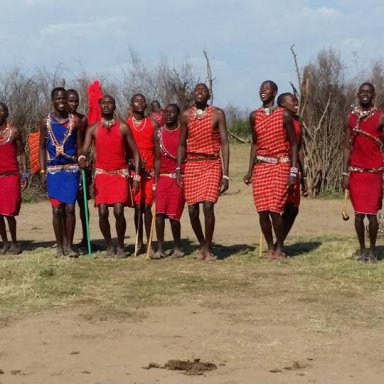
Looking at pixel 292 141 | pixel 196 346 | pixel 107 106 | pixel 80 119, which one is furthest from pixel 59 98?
pixel 196 346

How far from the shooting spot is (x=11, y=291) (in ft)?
23.4

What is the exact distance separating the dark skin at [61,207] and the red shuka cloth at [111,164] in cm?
30

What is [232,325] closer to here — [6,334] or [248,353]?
[248,353]

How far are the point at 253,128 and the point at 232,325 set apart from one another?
3.16m

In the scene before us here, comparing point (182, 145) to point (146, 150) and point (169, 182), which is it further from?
point (146, 150)

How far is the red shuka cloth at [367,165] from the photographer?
827 centimetres

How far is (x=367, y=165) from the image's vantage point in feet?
27.3

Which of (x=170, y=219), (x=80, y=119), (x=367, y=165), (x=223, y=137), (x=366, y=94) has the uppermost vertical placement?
(x=366, y=94)

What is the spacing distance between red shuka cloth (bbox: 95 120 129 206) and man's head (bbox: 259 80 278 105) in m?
1.59

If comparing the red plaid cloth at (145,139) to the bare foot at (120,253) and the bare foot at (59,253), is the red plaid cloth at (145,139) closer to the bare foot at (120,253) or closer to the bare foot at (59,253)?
the bare foot at (120,253)

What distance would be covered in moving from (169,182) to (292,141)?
1.46 metres

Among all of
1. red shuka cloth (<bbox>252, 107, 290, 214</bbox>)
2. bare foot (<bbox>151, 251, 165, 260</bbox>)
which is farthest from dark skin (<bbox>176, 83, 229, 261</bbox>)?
bare foot (<bbox>151, 251, 165, 260</bbox>)

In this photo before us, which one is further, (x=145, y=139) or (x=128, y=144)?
(x=145, y=139)

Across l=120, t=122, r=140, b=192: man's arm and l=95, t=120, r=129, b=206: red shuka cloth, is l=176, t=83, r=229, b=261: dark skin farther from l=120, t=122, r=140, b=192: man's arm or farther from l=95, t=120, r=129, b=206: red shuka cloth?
l=95, t=120, r=129, b=206: red shuka cloth
